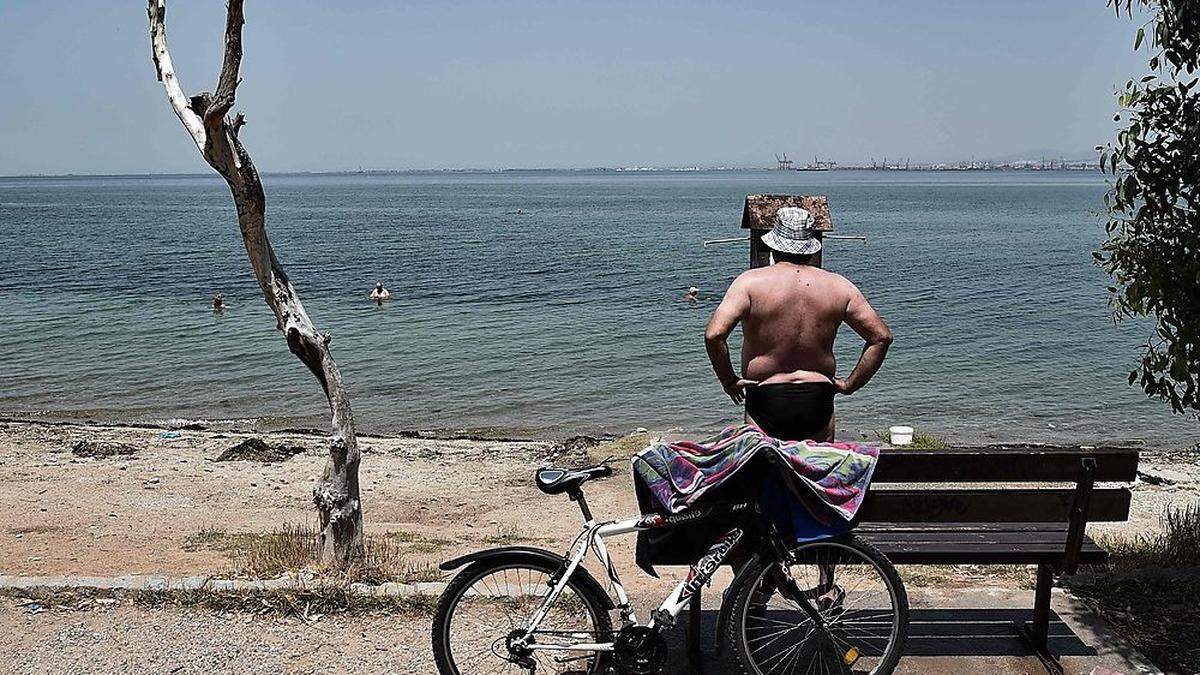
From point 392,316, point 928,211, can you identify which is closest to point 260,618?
point 392,316

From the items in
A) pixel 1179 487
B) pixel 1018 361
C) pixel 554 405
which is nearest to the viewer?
pixel 1179 487

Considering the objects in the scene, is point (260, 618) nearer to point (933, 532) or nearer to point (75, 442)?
point (933, 532)

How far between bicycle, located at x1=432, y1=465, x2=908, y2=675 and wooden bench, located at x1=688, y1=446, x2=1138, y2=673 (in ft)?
0.92

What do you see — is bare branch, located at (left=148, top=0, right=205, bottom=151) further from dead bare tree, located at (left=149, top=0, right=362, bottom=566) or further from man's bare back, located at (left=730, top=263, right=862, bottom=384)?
man's bare back, located at (left=730, top=263, right=862, bottom=384)

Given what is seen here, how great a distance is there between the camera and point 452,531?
925 cm

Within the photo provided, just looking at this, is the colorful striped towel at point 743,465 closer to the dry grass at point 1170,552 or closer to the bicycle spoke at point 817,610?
the bicycle spoke at point 817,610

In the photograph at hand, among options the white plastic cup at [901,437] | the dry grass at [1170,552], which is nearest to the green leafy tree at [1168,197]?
the dry grass at [1170,552]

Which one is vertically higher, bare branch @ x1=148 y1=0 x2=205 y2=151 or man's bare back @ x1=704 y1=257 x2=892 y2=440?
bare branch @ x1=148 y1=0 x2=205 y2=151

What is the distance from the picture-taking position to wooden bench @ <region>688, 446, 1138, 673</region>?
493 cm

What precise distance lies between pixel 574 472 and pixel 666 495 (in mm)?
374

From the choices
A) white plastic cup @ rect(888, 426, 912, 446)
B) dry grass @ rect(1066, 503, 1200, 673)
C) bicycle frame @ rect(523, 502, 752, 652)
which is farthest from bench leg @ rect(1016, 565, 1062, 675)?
white plastic cup @ rect(888, 426, 912, 446)

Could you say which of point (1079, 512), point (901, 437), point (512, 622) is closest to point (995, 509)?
point (1079, 512)

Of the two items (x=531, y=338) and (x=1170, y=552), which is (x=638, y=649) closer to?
(x=1170, y=552)

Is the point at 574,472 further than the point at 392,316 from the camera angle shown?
No
